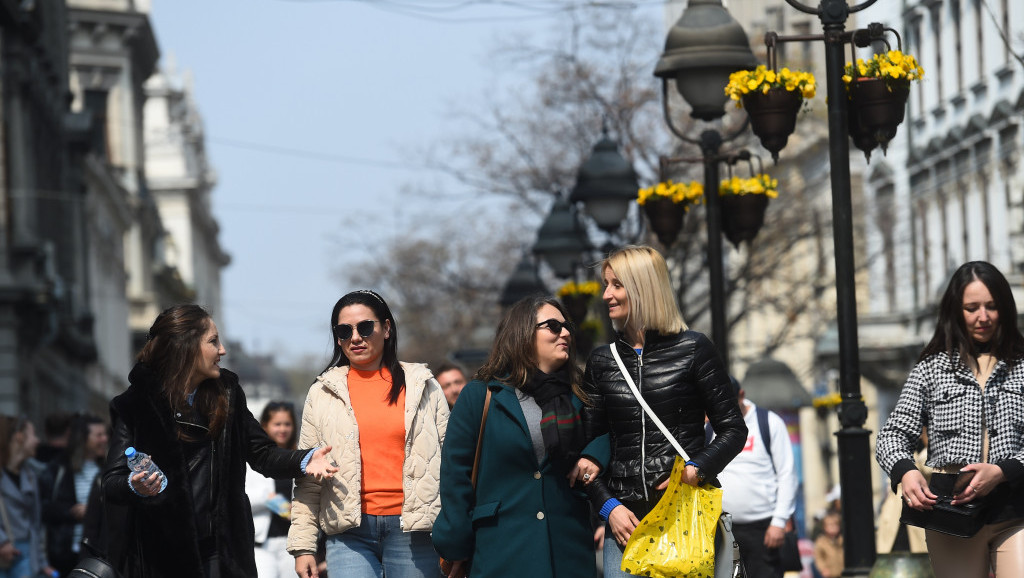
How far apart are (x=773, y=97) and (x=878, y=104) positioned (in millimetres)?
1141

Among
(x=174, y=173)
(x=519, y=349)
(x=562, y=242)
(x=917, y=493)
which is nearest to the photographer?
(x=917, y=493)

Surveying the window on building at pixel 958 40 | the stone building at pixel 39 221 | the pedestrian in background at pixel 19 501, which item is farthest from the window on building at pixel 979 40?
the pedestrian in background at pixel 19 501

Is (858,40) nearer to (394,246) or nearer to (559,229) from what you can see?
(559,229)

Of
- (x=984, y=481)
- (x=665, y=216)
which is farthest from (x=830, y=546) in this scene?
(x=984, y=481)

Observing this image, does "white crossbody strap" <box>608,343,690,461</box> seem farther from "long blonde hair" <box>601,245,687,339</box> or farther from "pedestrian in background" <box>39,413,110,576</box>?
"pedestrian in background" <box>39,413,110,576</box>

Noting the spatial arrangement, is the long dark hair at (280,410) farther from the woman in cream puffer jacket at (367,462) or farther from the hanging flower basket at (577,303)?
the hanging flower basket at (577,303)

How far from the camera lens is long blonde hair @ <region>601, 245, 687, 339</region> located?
794cm

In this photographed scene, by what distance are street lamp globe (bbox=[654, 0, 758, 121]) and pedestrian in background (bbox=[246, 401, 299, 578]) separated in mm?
4051

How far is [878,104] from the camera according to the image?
11297mm

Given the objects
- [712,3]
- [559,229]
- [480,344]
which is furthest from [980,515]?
[480,344]

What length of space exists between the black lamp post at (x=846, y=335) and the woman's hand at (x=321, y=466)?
2.97m

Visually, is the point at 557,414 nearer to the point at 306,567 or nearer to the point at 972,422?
the point at 306,567

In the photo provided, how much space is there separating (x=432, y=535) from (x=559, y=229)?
51.8 feet

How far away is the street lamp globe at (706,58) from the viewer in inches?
558
